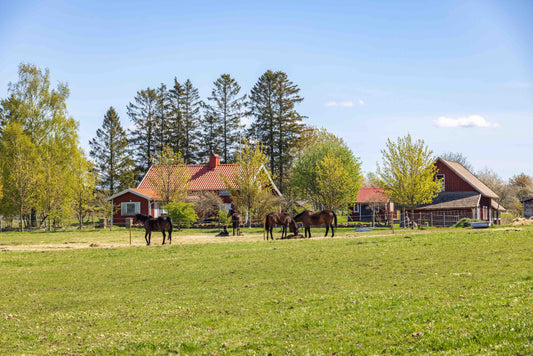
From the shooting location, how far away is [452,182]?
214 feet

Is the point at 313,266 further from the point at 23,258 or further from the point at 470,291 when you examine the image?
the point at 23,258

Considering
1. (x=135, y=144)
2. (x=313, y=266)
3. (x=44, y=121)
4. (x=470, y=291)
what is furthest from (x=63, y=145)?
(x=470, y=291)

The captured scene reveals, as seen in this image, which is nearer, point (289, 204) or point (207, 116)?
point (289, 204)

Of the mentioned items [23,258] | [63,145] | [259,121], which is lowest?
[23,258]

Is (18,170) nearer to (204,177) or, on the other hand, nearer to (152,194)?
(152,194)

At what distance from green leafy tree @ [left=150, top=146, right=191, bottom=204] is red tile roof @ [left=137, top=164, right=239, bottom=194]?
396cm

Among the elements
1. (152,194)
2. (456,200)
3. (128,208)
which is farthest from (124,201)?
(456,200)

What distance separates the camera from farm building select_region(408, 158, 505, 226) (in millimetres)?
60812

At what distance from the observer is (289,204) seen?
58.8m

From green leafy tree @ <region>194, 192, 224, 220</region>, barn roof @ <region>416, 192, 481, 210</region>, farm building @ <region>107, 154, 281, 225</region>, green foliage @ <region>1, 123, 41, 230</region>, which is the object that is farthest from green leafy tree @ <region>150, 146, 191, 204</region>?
barn roof @ <region>416, 192, 481, 210</region>

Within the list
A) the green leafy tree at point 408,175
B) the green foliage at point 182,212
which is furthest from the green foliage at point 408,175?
the green foliage at point 182,212

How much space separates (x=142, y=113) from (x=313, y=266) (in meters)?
72.7

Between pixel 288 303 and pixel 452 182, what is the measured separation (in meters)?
57.9

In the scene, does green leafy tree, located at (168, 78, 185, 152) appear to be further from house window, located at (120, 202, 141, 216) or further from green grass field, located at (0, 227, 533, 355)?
green grass field, located at (0, 227, 533, 355)
